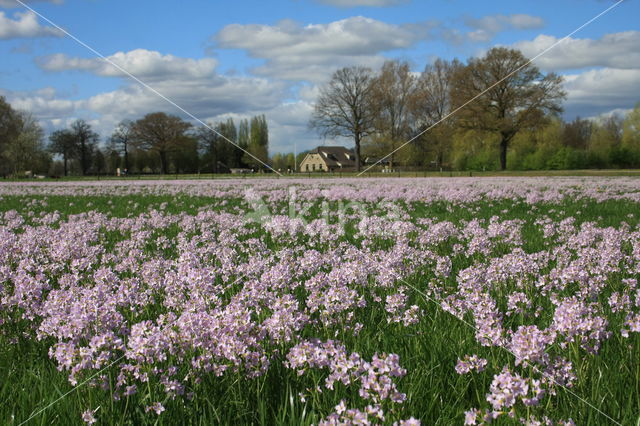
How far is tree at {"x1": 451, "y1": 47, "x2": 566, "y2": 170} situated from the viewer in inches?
2308

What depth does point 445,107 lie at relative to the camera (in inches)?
2837

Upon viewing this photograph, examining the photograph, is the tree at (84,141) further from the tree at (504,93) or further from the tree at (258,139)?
the tree at (504,93)

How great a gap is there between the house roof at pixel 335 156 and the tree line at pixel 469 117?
6577 centimetres

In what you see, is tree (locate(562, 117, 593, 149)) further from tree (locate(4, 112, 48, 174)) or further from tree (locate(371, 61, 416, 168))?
tree (locate(4, 112, 48, 174))

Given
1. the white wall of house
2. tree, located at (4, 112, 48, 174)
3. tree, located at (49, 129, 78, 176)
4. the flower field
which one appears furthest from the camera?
the white wall of house

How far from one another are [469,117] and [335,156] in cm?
9741

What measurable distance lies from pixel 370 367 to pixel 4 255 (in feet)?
18.0

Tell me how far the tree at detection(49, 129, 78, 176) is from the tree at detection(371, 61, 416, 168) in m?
60.7

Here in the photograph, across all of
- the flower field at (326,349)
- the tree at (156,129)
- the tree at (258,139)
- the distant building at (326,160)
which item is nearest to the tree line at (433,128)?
the tree at (156,129)

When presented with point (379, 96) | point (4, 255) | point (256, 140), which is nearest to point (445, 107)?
point (379, 96)

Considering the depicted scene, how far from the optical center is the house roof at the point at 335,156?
494 feet

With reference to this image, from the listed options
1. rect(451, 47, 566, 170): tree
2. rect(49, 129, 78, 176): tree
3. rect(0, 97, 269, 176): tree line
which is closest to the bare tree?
rect(0, 97, 269, 176): tree line

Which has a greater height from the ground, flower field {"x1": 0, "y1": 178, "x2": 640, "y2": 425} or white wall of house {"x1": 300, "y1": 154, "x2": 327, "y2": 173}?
white wall of house {"x1": 300, "y1": 154, "x2": 327, "y2": 173}

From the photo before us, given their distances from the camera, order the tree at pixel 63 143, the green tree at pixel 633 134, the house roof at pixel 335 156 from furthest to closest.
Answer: the house roof at pixel 335 156 < the tree at pixel 63 143 < the green tree at pixel 633 134
